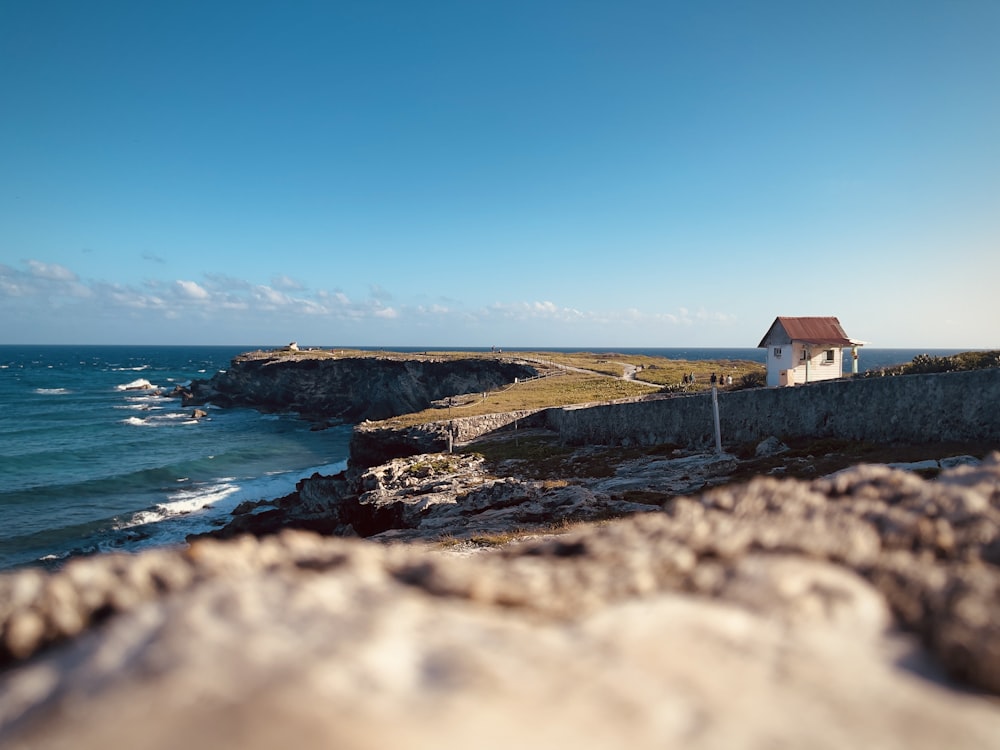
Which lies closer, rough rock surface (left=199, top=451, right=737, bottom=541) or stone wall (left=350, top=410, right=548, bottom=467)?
rough rock surface (left=199, top=451, right=737, bottom=541)

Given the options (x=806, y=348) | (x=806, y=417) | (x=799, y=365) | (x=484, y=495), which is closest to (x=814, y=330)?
(x=806, y=348)

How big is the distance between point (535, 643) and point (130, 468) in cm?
5476

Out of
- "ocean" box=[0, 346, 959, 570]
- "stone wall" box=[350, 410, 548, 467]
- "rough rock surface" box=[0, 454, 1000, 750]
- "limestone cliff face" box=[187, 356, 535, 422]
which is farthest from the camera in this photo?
"limestone cliff face" box=[187, 356, 535, 422]

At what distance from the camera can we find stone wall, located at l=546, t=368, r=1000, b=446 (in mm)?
15430

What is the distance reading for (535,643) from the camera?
2328mm

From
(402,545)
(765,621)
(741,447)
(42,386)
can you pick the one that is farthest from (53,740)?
(42,386)

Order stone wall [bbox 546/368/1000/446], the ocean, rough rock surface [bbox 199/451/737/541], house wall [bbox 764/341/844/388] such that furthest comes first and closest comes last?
the ocean < house wall [bbox 764/341/844/388] < rough rock surface [bbox 199/451/737/541] < stone wall [bbox 546/368/1000/446]

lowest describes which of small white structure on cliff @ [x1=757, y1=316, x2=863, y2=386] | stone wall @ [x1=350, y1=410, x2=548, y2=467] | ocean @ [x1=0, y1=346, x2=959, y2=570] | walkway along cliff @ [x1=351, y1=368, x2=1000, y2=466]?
ocean @ [x1=0, y1=346, x2=959, y2=570]

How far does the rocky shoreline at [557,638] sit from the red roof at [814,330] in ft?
99.5

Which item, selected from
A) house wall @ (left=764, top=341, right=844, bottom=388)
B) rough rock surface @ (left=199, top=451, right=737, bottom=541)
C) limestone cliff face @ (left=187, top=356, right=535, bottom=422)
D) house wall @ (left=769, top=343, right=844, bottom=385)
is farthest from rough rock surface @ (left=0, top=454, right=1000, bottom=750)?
limestone cliff face @ (left=187, top=356, right=535, bottom=422)

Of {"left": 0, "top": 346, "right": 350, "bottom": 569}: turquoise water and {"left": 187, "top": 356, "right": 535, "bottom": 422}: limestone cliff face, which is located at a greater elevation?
{"left": 187, "top": 356, "right": 535, "bottom": 422}: limestone cliff face

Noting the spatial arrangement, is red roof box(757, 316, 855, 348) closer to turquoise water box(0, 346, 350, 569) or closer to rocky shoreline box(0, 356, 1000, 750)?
rocky shoreline box(0, 356, 1000, 750)

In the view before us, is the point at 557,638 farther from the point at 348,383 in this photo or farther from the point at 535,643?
the point at 348,383

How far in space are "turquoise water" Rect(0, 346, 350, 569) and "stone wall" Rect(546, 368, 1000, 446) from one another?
26699 millimetres
